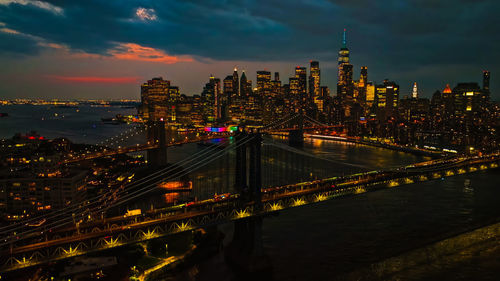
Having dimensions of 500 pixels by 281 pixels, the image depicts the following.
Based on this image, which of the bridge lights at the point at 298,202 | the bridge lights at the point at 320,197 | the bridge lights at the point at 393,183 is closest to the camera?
the bridge lights at the point at 298,202

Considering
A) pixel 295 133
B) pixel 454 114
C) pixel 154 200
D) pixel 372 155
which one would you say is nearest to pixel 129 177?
pixel 154 200

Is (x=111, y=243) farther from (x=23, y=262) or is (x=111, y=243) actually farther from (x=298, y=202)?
(x=298, y=202)

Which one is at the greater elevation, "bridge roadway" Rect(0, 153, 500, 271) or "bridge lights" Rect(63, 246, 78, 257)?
"bridge roadway" Rect(0, 153, 500, 271)

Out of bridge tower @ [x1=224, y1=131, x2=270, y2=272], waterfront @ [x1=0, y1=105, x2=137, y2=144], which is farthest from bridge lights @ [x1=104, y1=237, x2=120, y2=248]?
waterfront @ [x1=0, y1=105, x2=137, y2=144]

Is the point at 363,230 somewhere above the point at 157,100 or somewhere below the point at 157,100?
below

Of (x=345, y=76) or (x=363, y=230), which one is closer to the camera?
(x=363, y=230)

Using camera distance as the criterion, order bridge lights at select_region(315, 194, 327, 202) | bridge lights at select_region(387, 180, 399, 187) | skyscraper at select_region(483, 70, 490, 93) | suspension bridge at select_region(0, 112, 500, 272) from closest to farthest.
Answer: suspension bridge at select_region(0, 112, 500, 272) → bridge lights at select_region(315, 194, 327, 202) → bridge lights at select_region(387, 180, 399, 187) → skyscraper at select_region(483, 70, 490, 93)

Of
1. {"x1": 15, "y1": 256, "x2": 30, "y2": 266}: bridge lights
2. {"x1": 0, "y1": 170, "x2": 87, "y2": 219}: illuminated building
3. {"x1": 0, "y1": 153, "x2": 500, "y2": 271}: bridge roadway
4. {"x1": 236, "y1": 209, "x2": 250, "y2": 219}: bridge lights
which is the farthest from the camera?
{"x1": 0, "y1": 170, "x2": 87, "y2": 219}: illuminated building

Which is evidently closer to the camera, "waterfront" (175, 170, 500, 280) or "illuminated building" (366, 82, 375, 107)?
"waterfront" (175, 170, 500, 280)

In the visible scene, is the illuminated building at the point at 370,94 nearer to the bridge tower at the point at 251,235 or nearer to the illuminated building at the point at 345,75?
→ the illuminated building at the point at 345,75

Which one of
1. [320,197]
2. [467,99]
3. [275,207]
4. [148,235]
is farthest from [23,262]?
[467,99]

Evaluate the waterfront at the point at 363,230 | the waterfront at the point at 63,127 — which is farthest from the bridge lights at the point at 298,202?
the waterfront at the point at 63,127

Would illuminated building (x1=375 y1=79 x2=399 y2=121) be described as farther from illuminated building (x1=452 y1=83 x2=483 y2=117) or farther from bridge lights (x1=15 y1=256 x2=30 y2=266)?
bridge lights (x1=15 y1=256 x2=30 y2=266)
